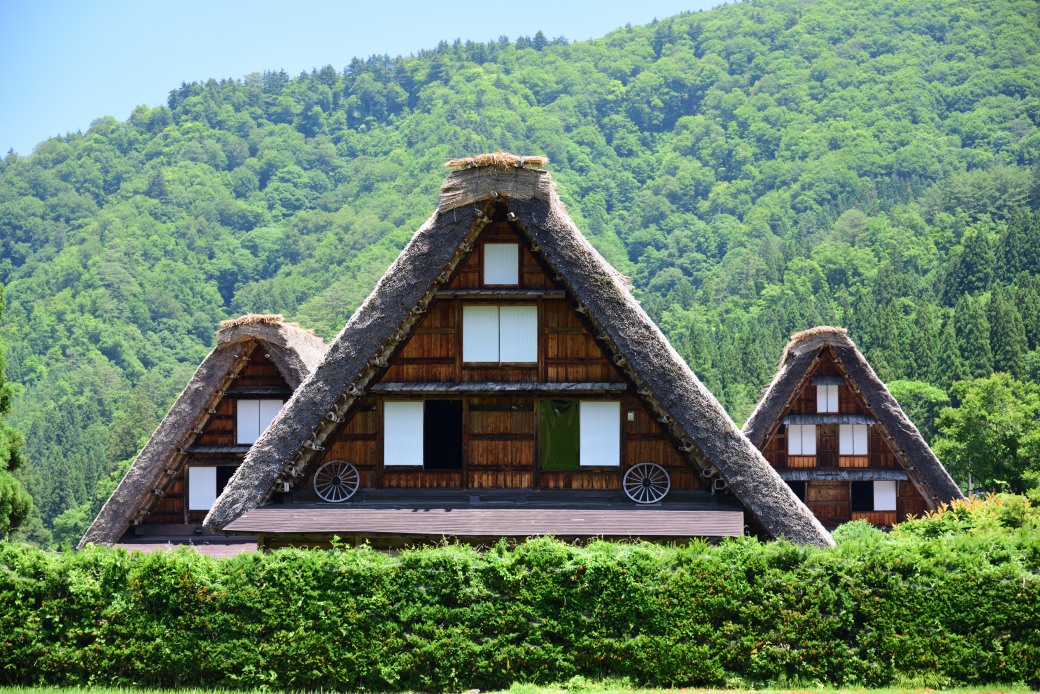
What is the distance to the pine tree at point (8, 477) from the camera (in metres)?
24.4

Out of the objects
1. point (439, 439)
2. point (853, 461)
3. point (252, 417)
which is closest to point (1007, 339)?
point (853, 461)

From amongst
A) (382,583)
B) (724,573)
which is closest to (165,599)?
(382,583)

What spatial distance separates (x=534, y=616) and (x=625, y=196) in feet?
384

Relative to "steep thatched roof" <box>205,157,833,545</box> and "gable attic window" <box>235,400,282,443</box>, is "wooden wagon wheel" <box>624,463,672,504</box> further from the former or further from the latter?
"gable attic window" <box>235,400,282,443</box>

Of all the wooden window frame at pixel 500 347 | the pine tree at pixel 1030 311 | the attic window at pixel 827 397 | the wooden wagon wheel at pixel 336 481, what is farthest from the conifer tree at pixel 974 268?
A: the wooden wagon wheel at pixel 336 481

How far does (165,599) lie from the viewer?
13977mm

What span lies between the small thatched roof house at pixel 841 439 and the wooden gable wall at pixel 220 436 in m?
15.4

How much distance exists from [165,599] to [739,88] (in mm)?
145961

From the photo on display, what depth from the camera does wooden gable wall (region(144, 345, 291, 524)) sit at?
2517 centimetres

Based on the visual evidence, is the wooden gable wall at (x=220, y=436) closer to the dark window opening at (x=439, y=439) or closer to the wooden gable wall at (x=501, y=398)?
the wooden gable wall at (x=501, y=398)

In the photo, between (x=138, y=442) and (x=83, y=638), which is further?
(x=138, y=442)

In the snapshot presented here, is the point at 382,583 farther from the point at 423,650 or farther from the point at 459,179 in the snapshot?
the point at 459,179

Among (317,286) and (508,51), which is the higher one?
(508,51)

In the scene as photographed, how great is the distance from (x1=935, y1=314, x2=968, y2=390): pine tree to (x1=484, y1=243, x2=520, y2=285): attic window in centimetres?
4736
